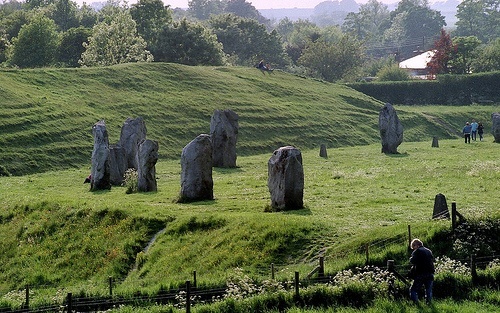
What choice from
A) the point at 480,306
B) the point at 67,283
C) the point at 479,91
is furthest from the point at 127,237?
the point at 479,91

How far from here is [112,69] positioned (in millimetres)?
A: 83812

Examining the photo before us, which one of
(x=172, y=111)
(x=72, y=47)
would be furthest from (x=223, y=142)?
(x=72, y=47)

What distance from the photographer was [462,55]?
122 metres

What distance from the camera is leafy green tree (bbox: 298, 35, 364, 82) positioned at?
433 feet

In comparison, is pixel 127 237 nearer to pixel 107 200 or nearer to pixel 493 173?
pixel 107 200

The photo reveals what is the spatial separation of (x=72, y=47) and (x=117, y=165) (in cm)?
7249

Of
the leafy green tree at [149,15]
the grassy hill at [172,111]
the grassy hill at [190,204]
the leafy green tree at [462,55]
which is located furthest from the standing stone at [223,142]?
the leafy green tree at [462,55]

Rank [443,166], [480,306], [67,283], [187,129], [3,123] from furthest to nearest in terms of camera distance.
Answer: [187,129] < [3,123] < [443,166] < [67,283] < [480,306]

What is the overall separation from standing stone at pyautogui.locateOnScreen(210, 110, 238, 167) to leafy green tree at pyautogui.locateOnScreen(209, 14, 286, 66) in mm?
90024

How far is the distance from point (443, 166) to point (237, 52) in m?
103

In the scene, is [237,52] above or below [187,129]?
above

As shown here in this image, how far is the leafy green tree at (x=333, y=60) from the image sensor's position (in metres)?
132

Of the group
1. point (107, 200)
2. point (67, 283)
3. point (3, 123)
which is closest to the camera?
point (67, 283)

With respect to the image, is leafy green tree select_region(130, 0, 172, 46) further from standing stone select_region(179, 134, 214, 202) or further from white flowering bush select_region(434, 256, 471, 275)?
white flowering bush select_region(434, 256, 471, 275)
